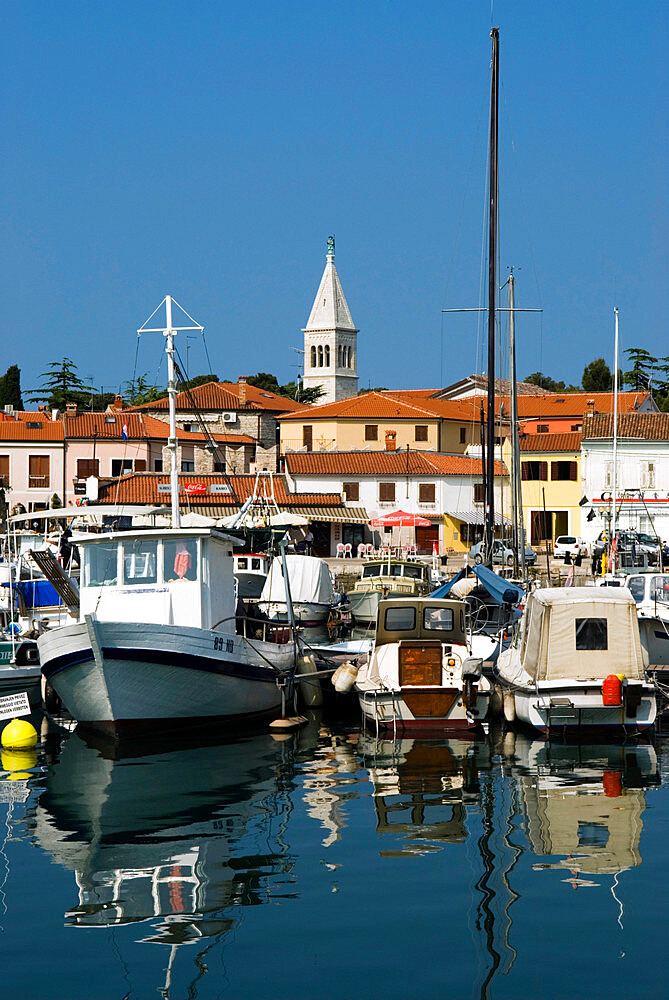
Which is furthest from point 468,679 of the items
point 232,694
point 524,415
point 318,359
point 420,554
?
point 318,359

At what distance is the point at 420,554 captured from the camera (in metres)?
62.8

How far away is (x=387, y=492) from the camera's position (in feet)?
212

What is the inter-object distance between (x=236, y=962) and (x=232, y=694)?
10.8 metres

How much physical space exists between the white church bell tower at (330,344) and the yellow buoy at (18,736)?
10143cm

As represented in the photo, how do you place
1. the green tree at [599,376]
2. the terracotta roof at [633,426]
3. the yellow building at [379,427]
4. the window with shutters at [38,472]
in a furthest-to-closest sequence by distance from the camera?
the green tree at [599,376]
the yellow building at [379,427]
the window with shutters at [38,472]
the terracotta roof at [633,426]

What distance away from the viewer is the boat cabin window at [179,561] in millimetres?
20688

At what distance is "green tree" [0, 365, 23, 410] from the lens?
300 feet

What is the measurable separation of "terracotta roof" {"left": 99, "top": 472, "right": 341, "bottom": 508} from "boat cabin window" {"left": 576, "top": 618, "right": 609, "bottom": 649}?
121 ft

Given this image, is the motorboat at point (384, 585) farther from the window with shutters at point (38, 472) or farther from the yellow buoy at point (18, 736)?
the window with shutters at point (38, 472)

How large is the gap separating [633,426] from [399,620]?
145 feet

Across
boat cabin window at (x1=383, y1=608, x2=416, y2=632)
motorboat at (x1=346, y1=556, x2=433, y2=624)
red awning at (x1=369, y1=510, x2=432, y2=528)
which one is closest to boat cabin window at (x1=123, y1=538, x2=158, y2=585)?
boat cabin window at (x1=383, y1=608, x2=416, y2=632)

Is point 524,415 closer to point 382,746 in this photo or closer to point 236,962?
point 382,746

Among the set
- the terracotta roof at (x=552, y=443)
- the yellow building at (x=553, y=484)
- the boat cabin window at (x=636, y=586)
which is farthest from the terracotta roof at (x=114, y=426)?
the boat cabin window at (x=636, y=586)

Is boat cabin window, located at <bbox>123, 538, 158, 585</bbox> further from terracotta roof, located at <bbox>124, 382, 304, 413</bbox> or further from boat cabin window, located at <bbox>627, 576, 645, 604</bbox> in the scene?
terracotta roof, located at <bbox>124, 382, 304, 413</bbox>
